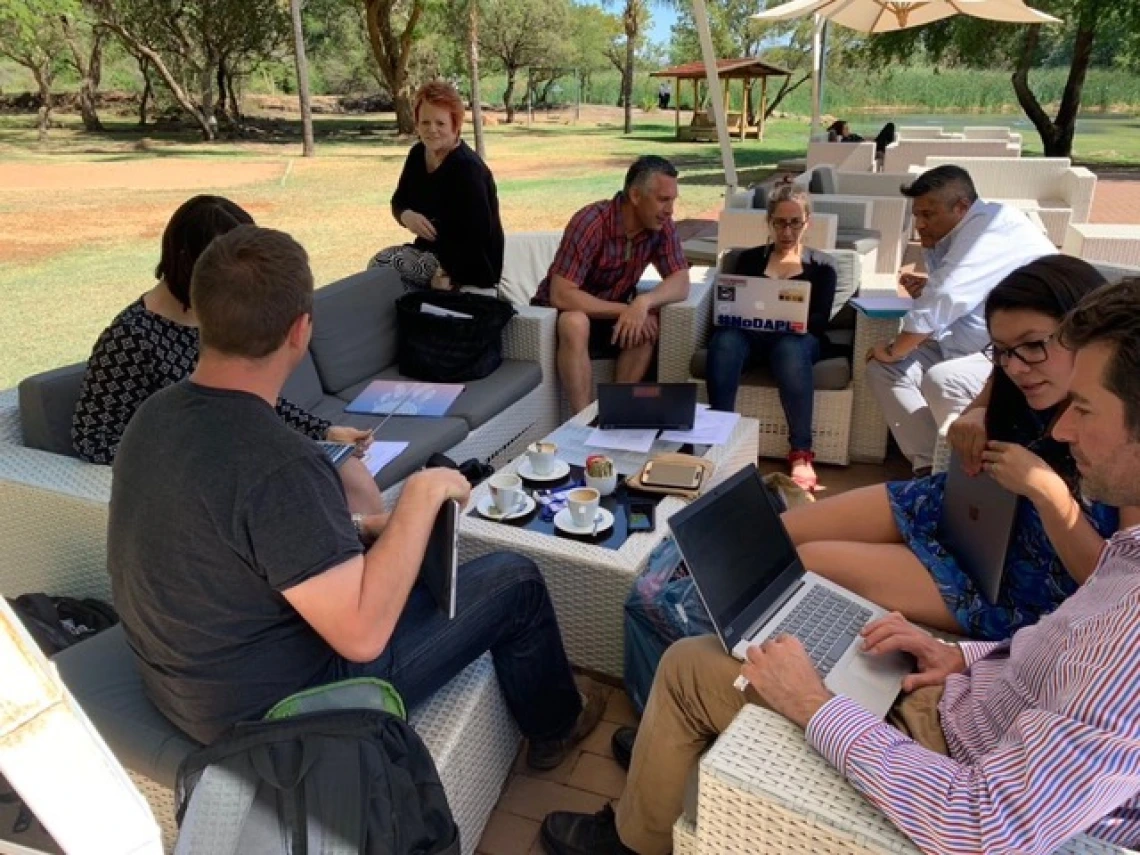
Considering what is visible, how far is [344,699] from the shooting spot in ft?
4.51

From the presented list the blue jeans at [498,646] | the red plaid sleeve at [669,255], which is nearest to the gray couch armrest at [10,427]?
the blue jeans at [498,646]

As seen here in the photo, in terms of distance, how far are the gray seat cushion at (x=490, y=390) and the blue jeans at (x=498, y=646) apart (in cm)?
136

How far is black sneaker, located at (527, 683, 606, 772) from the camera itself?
203cm

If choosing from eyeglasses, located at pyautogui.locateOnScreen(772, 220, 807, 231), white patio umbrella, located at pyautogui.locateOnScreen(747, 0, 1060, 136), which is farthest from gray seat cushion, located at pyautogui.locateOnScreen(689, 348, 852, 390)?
white patio umbrella, located at pyautogui.locateOnScreen(747, 0, 1060, 136)

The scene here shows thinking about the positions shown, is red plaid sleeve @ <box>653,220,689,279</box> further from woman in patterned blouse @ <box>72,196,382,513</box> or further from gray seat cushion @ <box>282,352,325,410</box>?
woman in patterned blouse @ <box>72,196,382,513</box>

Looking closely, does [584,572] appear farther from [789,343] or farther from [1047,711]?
[789,343]

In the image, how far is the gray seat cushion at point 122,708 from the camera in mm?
1522

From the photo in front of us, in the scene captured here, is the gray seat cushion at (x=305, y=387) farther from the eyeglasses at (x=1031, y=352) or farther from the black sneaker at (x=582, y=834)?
the eyeglasses at (x=1031, y=352)

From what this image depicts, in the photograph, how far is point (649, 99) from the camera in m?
47.3

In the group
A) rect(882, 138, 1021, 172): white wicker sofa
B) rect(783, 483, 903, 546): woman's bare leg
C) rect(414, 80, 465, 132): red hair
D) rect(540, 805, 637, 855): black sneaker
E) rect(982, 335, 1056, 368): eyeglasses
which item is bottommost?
rect(540, 805, 637, 855): black sneaker

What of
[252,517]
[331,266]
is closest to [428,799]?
[252,517]

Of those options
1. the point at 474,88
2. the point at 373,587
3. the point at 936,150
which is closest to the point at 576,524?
the point at 373,587

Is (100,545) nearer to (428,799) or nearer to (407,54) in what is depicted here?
(428,799)

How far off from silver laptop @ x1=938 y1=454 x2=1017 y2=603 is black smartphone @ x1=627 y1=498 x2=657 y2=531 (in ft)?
2.38
